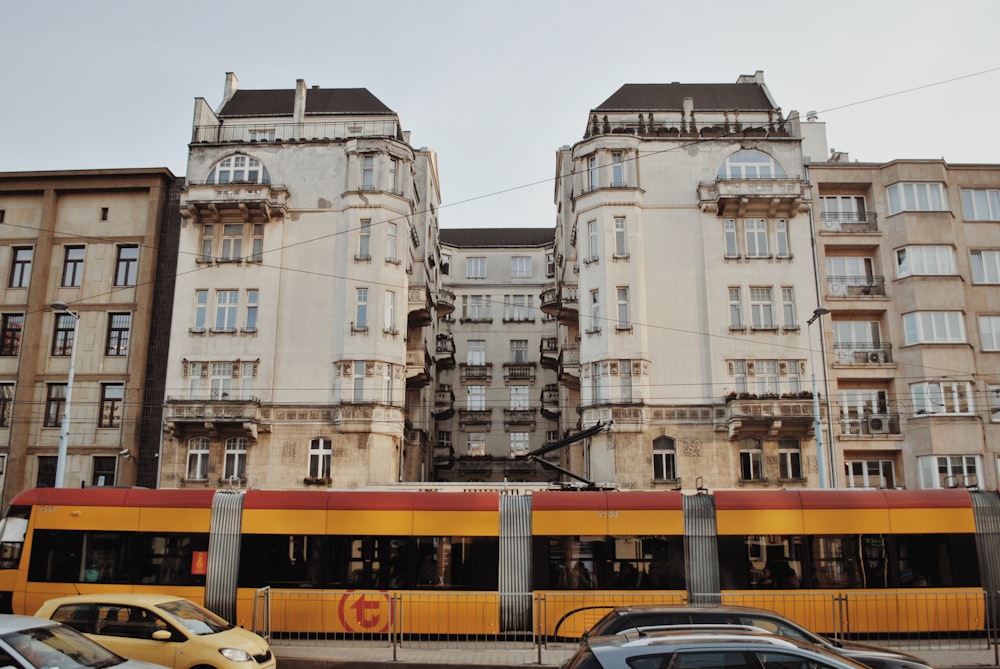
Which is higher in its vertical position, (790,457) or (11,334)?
(11,334)

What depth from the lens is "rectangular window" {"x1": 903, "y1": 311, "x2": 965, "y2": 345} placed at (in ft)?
122

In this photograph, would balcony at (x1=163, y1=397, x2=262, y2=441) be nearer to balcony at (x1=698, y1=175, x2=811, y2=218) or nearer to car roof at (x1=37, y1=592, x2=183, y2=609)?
car roof at (x1=37, y1=592, x2=183, y2=609)

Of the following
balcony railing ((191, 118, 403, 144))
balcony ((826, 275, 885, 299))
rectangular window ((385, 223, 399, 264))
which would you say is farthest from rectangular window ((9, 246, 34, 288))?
balcony ((826, 275, 885, 299))

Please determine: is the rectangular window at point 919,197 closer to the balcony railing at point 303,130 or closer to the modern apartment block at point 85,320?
the balcony railing at point 303,130

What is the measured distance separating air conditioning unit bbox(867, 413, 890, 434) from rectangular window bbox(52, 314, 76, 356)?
4076cm

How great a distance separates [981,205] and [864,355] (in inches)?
398

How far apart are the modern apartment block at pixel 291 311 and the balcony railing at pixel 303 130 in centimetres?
13

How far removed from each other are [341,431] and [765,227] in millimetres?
23855

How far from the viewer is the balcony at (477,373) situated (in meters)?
58.3

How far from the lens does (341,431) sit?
122 feet

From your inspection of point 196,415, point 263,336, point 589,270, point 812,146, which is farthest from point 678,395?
point 196,415

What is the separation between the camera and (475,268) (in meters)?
62.0

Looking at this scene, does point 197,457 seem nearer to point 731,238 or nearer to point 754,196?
point 731,238

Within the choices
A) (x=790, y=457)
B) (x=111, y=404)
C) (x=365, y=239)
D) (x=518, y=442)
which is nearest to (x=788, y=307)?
(x=790, y=457)
